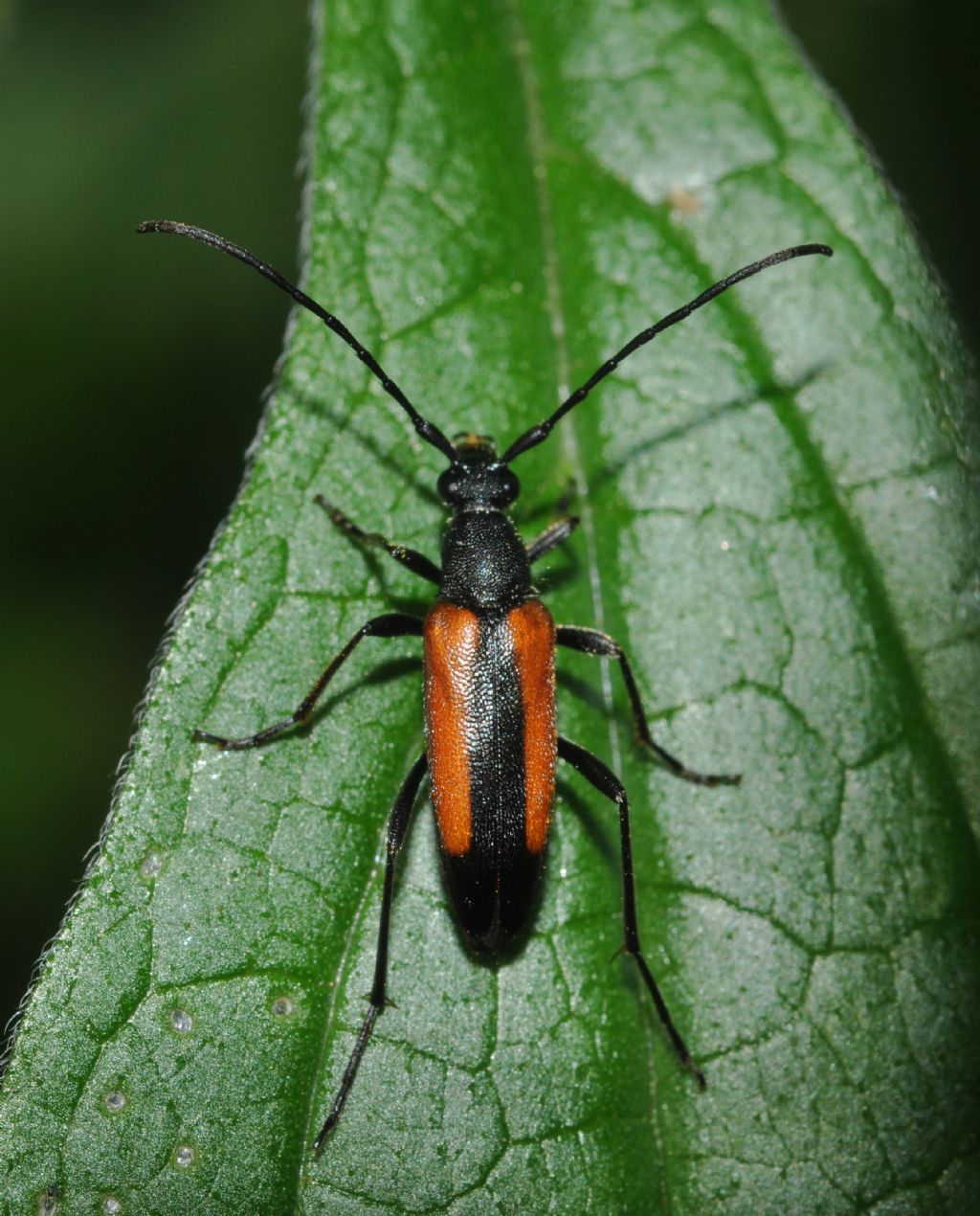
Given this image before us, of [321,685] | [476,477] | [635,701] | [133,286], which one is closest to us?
[321,685]

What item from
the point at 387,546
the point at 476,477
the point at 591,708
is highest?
the point at 476,477

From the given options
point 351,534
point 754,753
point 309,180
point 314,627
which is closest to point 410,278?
point 309,180

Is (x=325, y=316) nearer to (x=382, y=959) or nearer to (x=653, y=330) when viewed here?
(x=653, y=330)

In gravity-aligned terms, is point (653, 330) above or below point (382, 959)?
above

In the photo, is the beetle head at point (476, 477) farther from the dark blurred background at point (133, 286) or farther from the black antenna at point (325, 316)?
the dark blurred background at point (133, 286)

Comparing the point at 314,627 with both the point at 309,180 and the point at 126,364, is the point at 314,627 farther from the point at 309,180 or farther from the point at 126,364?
the point at 126,364

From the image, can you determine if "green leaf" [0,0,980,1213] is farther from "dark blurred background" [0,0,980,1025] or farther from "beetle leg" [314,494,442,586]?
"dark blurred background" [0,0,980,1025]

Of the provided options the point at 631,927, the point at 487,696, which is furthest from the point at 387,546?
the point at 631,927
